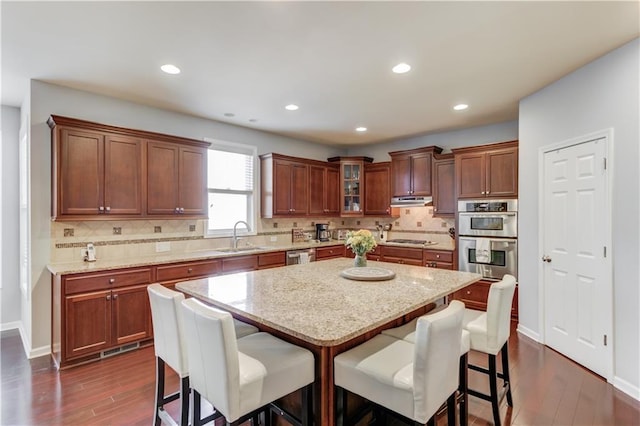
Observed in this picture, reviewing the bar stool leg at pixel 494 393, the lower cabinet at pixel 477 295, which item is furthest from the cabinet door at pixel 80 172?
the lower cabinet at pixel 477 295

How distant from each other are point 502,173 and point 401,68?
2272 millimetres

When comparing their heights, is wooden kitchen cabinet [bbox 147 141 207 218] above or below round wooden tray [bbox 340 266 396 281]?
above

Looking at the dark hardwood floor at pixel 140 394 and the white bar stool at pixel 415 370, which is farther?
the dark hardwood floor at pixel 140 394

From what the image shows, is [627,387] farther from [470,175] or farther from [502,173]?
[470,175]

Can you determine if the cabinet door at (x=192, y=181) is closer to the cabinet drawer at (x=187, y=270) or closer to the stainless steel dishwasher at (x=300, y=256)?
the cabinet drawer at (x=187, y=270)

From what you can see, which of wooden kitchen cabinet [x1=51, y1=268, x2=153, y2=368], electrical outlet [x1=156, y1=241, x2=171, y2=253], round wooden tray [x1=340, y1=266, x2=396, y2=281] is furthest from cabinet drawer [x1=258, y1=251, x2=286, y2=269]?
round wooden tray [x1=340, y1=266, x2=396, y2=281]

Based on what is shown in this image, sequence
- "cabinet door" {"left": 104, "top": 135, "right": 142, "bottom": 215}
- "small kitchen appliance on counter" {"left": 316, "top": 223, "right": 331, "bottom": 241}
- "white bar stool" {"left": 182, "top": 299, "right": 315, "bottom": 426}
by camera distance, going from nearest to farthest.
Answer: "white bar stool" {"left": 182, "top": 299, "right": 315, "bottom": 426} → "cabinet door" {"left": 104, "top": 135, "right": 142, "bottom": 215} → "small kitchen appliance on counter" {"left": 316, "top": 223, "right": 331, "bottom": 241}

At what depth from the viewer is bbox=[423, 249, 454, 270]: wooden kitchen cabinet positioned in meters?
4.87

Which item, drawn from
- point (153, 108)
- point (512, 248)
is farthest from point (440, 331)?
point (153, 108)

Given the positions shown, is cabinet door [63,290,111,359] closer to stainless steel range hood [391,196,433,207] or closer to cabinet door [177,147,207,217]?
cabinet door [177,147,207,217]

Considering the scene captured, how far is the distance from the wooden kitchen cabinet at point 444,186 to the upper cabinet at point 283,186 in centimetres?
212

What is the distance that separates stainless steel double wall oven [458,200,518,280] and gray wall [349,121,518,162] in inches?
45.0

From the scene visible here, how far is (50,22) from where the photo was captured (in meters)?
2.28

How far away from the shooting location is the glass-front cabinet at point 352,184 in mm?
6168
